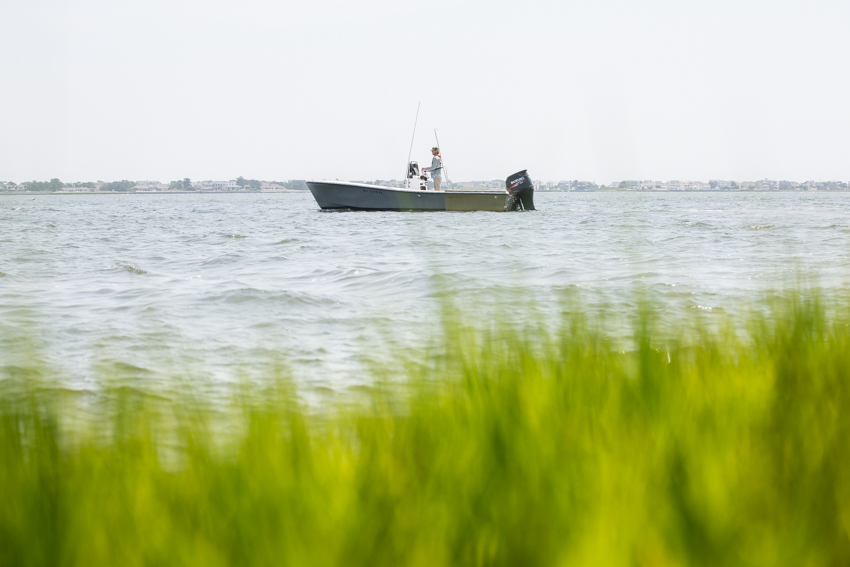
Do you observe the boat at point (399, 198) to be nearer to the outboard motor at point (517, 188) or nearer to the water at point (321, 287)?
the outboard motor at point (517, 188)

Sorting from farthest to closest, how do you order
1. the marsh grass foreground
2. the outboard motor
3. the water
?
the outboard motor → the water → the marsh grass foreground

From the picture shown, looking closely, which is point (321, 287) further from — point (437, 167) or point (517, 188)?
point (517, 188)

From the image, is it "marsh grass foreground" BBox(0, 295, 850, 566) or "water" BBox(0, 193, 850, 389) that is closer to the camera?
"marsh grass foreground" BBox(0, 295, 850, 566)

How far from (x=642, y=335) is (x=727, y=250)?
509 inches

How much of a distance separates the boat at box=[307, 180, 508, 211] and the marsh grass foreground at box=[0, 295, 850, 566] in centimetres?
2565

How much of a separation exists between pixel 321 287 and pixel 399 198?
62.6ft

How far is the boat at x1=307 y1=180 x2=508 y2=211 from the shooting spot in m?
27.6

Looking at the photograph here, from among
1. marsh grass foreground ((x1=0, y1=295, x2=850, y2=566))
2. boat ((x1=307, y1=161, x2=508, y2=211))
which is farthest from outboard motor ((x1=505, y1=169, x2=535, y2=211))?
marsh grass foreground ((x1=0, y1=295, x2=850, y2=566))

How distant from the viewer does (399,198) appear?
27.8 m

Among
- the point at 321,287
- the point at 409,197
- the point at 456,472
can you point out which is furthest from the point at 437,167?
the point at 456,472

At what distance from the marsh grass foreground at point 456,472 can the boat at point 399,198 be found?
2565 centimetres

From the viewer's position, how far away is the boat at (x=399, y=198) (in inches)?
1085

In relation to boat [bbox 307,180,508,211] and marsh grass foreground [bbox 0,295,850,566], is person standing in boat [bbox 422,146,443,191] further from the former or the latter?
marsh grass foreground [bbox 0,295,850,566]

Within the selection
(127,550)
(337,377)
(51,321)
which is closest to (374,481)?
(127,550)
